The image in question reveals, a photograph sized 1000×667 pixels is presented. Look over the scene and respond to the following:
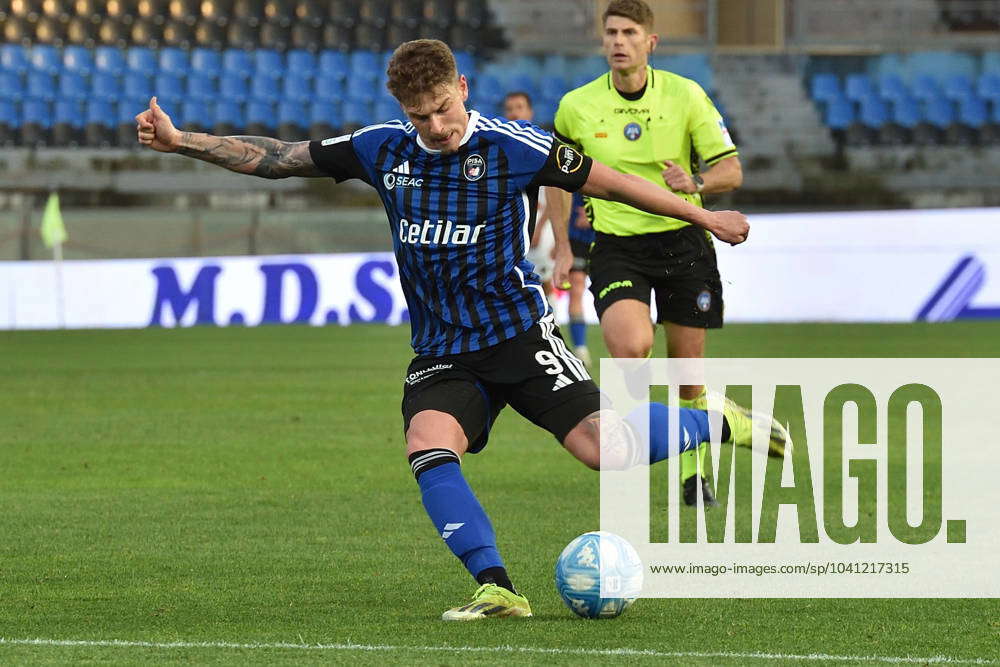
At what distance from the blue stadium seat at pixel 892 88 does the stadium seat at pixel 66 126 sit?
1195 cm

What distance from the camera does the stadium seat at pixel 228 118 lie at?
24359 mm

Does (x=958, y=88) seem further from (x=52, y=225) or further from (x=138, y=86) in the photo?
(x=52, y=225)

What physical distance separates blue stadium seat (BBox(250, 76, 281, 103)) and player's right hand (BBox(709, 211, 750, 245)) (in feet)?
66.6

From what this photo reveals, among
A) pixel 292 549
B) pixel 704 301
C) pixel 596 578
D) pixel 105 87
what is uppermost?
pixel 105 87

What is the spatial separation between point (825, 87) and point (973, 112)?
2.27m

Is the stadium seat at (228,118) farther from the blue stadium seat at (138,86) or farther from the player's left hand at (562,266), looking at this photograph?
Result: the player's left hand at (562,266)

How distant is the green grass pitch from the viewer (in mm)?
4785

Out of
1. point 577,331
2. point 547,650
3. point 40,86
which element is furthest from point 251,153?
point 40,86

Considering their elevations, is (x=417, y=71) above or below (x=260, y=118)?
below

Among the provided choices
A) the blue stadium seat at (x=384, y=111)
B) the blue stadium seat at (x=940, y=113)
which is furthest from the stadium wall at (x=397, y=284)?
the blue stadium seat at (x=940, y=113)

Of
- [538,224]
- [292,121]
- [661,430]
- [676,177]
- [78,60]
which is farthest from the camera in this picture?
[78,60]

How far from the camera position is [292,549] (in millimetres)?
6609

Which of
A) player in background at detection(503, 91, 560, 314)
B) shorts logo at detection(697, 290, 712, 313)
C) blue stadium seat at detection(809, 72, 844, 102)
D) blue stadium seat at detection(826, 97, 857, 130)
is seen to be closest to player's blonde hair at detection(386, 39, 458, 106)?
shorts logo at detection(697, 290, 712, 313)

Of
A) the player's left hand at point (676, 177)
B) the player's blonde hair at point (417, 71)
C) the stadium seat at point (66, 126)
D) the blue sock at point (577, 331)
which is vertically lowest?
the blue sock at point (577, 331)
